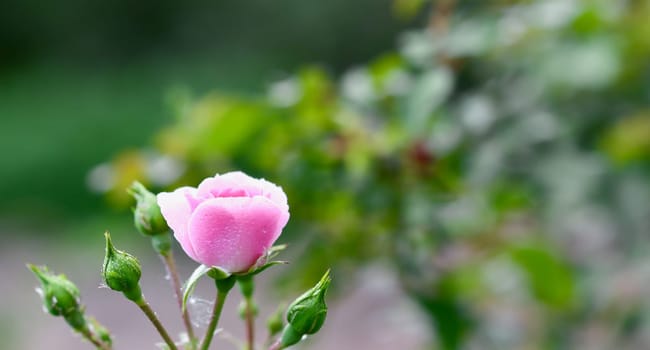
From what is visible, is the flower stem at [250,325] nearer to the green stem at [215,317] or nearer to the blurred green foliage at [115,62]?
the green stem at [215,317]

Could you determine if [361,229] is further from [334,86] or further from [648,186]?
[648,186]

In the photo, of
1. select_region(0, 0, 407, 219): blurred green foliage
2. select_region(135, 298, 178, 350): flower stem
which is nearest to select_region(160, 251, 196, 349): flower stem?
select_region(135, 298, 178, 350): flower stem

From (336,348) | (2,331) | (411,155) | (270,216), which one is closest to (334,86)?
(411,155)

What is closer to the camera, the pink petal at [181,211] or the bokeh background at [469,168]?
the pink petal at [181,211]

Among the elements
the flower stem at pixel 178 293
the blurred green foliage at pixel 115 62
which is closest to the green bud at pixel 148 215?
the flower stem at pixel 178 293

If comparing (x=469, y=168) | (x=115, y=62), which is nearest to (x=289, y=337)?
Result: (x=469, y=168)

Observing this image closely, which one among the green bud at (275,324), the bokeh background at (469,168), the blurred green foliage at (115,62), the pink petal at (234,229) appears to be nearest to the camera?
the pink petal at (234,229)
